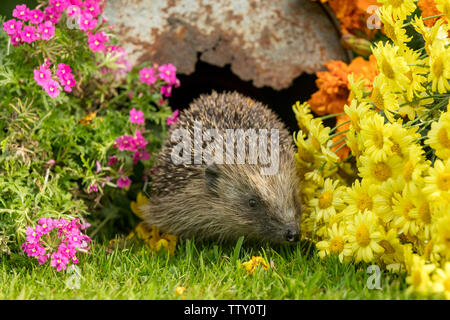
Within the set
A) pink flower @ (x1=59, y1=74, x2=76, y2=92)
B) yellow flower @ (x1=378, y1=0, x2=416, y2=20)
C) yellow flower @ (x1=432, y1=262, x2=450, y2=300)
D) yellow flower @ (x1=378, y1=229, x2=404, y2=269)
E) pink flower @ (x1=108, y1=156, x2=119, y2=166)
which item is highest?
yellow flower @ (x1=378, y1=0, x2=416, y2=20)

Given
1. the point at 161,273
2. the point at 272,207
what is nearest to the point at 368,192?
the point at 272,207

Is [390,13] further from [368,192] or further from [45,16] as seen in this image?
[45,16]

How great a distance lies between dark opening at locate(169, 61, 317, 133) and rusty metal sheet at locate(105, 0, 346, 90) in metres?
0.16

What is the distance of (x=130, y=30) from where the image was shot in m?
4.94

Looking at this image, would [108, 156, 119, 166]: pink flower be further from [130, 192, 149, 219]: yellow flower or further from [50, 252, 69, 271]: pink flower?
[50, 252, 69, 271]: pink flower

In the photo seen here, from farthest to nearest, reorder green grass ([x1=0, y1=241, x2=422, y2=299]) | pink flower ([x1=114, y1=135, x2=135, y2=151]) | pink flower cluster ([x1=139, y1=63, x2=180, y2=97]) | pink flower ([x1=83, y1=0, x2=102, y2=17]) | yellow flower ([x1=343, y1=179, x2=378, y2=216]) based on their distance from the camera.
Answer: pink flower cluster ([x1=139, y1=63, x2=180, y2=97]), pink flower ([x1=114, y1=135, x2=135, y2=151]), pink flower ([x1=83, y1=0, x2=102, y2=17]), yellow flower ([x1=343, y1=179, x2=378, y2=216]), green grass ([x1=0, y1=241, x2=422, y2=299])

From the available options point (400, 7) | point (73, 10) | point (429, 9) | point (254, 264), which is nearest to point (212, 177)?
point (254, 264)

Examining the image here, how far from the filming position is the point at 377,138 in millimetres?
3215

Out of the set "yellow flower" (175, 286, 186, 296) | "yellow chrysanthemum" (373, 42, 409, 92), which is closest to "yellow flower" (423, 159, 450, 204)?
"yellow chrysanthemum" (373, 42, 409, 92)

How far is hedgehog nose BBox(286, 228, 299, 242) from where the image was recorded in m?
3.72

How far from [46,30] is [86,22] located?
328 millimetres

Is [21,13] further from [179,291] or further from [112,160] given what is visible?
[179,291]
